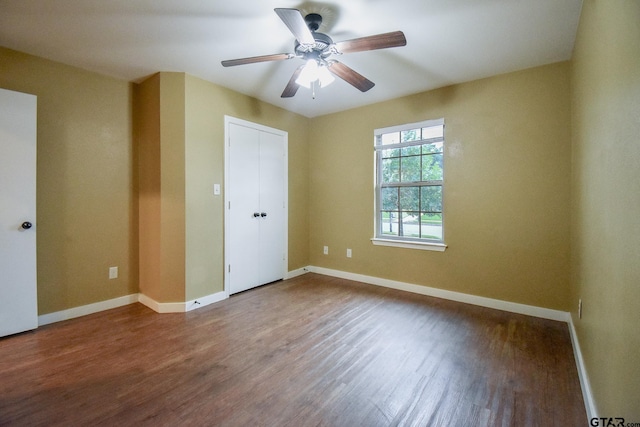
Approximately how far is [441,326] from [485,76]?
2613 millimetres

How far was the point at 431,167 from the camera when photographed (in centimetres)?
341

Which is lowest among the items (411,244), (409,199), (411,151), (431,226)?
(411,244)

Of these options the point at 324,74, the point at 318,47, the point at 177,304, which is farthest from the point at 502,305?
the point at 177,304

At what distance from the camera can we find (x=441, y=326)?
8.41 ft

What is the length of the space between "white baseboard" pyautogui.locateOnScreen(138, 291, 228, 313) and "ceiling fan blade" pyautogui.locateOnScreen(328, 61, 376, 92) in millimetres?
2653

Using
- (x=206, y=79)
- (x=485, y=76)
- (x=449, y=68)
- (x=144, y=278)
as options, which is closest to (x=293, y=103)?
(x=206, y=79)

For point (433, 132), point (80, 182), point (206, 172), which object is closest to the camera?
point (80, 182)

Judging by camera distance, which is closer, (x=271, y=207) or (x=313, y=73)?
(x=313, y=73)

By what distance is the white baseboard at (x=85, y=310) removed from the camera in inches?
102

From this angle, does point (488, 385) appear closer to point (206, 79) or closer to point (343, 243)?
point (343, 243)

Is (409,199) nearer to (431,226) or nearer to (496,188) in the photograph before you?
(431,226)

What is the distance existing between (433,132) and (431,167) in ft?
1.39

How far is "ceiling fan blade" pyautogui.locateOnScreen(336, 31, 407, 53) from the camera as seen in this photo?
176cm

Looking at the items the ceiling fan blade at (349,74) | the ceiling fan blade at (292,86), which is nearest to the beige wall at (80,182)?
the ceiling fan blade at (292,86)
